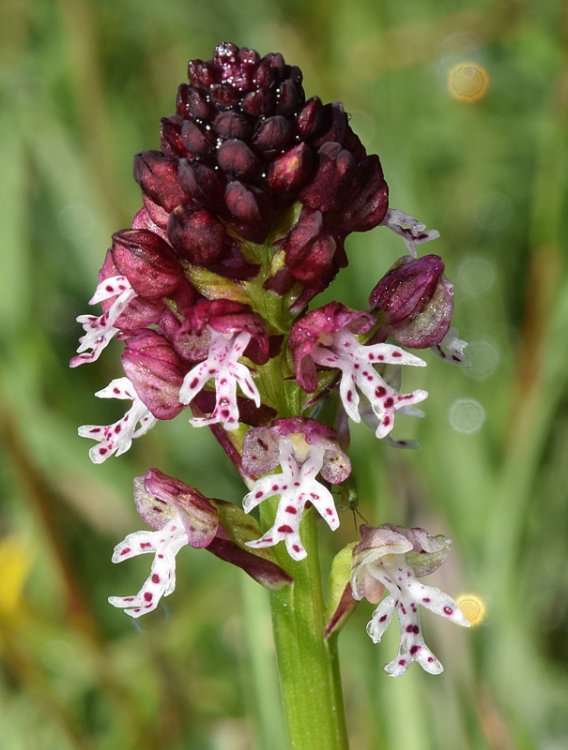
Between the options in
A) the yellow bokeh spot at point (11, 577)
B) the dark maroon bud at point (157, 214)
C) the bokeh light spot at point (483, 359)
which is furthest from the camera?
the bokeh light spot at point (483, 359)

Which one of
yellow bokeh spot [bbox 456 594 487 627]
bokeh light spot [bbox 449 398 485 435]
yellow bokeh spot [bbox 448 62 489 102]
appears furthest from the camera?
yellow bokeh spot [bbox 448 62 489 102]

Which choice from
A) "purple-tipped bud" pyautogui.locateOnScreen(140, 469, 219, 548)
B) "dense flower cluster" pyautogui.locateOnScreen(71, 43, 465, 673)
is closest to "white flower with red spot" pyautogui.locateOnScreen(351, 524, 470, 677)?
"dense flower cluster" pyautogui.locateOnScreen(71, 43, 465, 673)

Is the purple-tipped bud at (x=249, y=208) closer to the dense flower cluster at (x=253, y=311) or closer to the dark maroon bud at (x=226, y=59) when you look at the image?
the dense flower cluster at (x=253, y=311)

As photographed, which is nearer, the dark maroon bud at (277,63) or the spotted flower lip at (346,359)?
the spotted flower lip at (346,359)

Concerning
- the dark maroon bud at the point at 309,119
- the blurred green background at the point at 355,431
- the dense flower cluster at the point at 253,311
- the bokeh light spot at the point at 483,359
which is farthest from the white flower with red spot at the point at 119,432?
the bokeh light spot at the point at 483,359

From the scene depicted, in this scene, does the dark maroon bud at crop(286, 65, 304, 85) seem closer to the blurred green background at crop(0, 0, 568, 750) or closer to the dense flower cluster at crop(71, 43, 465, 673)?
the dense flower cluster at crop(71, 43, 465, 673)
